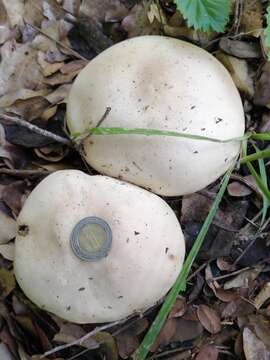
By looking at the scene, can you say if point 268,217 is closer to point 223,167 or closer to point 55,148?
point 223,167

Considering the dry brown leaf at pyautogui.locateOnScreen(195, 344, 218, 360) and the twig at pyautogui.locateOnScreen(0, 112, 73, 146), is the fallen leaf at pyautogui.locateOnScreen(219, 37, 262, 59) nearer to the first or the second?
the twig at pyautogui.locateOnScreen(0, 112, 73, 146)

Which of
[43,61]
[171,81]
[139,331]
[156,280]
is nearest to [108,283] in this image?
[156,280]

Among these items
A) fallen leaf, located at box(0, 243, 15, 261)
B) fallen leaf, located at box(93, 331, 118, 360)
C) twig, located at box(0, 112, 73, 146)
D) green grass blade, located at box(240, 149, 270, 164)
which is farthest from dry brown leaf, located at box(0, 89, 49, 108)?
fallen leaf, located at box(93, 331, 118, 360)

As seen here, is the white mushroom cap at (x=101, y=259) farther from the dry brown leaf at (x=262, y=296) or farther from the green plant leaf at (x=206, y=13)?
the green plant leaf at (x=206, y=13)

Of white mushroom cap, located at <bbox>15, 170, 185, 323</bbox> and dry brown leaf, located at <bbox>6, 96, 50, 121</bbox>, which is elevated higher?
dry brown leaf, located at <bbox>6, 96, 50, 121</bbox>

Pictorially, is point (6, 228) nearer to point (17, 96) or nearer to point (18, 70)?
point (17, 96)

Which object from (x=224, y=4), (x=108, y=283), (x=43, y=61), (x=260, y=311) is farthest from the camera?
(x=43, y=61)

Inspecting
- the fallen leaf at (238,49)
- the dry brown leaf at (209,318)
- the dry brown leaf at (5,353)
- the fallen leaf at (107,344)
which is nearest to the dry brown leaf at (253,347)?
the dry brown leaf at (209,318)
